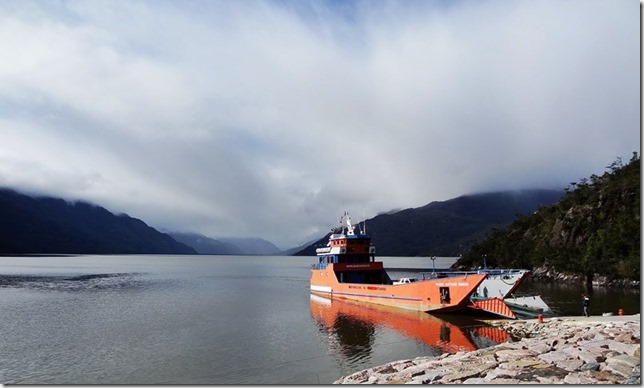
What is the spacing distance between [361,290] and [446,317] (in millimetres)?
13080

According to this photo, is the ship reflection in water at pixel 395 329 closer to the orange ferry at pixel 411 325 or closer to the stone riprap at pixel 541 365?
the orange ferry at pixel 411 325

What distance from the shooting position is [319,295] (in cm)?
6375

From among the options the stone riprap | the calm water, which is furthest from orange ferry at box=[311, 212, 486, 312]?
the stone riprap

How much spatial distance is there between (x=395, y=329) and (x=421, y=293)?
28.7 feet

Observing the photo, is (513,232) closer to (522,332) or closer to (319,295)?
(319,295)

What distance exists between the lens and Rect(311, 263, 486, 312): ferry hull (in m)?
41.6

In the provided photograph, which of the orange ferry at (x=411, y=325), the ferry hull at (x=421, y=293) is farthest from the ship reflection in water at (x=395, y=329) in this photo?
the ferry hull at (x=421, y=293)

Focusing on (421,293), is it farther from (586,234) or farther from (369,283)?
(586,234)

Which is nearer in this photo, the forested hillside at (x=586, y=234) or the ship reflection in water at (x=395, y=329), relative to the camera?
the ship reflection in water at (x=395, y=329)

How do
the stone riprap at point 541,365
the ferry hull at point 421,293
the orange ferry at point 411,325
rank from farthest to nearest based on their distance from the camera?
1. the ferry hull at point 421,293
2. the orange ferry at point 411,325
3. the stone riprap at point 541,365

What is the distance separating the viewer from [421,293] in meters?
45.6

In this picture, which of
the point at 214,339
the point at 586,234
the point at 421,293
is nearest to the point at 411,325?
the point at 421,293

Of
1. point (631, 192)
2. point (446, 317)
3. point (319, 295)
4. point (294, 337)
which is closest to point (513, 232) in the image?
point (631, 192)

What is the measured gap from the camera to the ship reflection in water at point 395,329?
1236 inches
